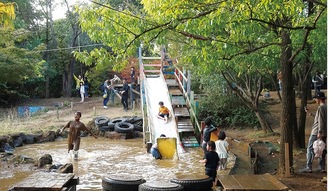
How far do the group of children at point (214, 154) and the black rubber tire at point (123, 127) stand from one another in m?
9.34

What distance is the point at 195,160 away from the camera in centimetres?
1481

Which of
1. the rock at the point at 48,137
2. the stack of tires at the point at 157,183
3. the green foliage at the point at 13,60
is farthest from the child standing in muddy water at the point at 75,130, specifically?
the green foliage at the point at 13,60

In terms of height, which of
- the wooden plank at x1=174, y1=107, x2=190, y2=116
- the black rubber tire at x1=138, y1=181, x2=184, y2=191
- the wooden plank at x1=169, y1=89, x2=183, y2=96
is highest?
the wooden plank at x1=169, y1=89, x2=183, y2=96

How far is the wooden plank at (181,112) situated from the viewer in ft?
64.7

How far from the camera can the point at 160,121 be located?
1884 centimetres

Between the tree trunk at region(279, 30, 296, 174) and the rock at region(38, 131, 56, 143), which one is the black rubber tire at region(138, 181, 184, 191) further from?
the rock at region(38, 131, 56, 143)

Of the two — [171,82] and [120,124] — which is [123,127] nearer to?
[120,124]

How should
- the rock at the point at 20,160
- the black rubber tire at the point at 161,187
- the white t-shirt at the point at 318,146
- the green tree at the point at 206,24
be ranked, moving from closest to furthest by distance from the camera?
the black rubber tire at the point at 161,187, the green tree at the point at 206,24, the white t-shirt at the point at 318,146, the rock at the point at 20,160

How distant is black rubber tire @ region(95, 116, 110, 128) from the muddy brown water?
2.89 m

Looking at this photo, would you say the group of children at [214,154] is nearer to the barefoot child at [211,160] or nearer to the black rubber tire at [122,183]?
the barefoot child at [211,160]

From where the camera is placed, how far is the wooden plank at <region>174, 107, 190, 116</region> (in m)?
19.7

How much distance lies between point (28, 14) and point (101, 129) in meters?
19.4

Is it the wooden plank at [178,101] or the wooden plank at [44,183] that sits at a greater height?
the wooden plank at [178,101]

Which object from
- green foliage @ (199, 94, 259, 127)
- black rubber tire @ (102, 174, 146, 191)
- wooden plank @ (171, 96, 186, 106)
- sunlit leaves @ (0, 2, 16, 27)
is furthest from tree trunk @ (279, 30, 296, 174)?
green foliage @ (199, 94, 259, 127)
